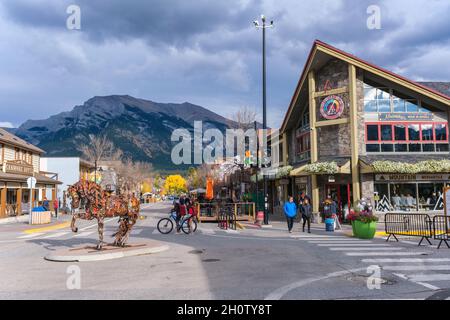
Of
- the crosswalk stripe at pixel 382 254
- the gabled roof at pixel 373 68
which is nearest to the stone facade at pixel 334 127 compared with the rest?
the gabled roof at pixel 373 68

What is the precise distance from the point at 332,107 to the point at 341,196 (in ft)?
18.6

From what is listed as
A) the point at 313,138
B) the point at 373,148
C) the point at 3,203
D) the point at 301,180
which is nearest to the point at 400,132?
the point at 373,148

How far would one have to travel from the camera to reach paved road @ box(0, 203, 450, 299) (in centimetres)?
693

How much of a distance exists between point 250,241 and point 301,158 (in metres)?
15.4

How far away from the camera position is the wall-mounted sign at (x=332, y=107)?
2436 cm

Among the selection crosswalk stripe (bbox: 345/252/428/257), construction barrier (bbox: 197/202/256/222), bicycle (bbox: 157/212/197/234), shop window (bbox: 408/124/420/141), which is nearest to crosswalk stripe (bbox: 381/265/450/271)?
crosswalk stripe (bbox: 345/252/428/257)

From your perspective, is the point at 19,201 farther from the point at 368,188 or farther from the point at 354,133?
the point at 368,188

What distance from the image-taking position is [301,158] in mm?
29359

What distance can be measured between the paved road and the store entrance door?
1021cm

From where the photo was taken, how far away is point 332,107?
976 inches

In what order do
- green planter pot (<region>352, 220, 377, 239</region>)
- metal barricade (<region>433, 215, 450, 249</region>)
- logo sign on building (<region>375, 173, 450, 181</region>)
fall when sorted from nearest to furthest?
1. metal barricade (<region>433, 215, 450, 249</region>)
2. green planter pot (<region>352, 220, 377, 239</region>)
3. logo sign on building (<region>375, 173, 450, 181</region>)

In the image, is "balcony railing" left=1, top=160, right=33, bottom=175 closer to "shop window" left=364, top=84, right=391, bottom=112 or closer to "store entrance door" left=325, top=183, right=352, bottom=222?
"store entrance door" left=325, top=183, right=352, bottom=222

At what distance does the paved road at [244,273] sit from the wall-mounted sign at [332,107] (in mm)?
12329
